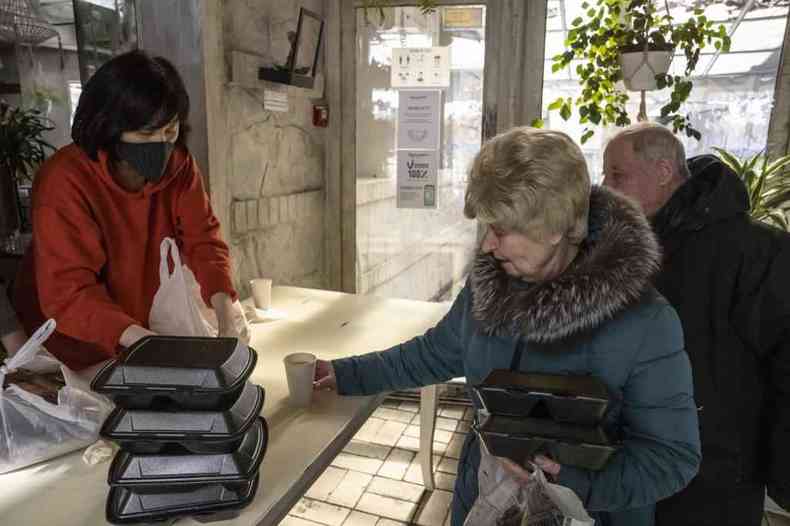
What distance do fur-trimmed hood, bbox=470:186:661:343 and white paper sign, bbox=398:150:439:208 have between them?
1967 millimetres

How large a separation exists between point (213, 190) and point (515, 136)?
1442 mm

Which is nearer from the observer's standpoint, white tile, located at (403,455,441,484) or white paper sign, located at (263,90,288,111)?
white paper sign, located at (263,90,288,111)

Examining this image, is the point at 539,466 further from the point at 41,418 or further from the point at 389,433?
the point at 389,433

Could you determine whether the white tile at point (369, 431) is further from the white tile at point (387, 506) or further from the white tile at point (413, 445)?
the white tile at point (387, 506)

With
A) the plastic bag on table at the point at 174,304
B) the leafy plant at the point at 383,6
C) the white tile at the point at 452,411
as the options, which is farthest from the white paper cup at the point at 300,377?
the leafy plant at the point at 383,6

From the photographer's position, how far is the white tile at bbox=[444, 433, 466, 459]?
284cm

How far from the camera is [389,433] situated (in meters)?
3.01

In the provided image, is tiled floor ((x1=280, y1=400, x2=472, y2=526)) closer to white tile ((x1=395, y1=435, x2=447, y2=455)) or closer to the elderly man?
white tile ((x1=395, y1=435, x2=447, y2=455))

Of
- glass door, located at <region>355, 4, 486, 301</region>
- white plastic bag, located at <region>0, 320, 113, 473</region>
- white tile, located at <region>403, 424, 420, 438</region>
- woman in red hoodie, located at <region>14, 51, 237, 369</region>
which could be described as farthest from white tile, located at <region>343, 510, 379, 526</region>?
white plastic bag, located at <region>0, 320, 113, 473</region>

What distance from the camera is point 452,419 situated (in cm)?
318

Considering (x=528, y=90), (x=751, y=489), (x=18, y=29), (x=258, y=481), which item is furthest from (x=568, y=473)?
(x=528, y=90)

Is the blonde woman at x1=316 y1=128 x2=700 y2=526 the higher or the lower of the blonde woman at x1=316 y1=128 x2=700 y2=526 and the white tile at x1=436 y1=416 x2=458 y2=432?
the higher

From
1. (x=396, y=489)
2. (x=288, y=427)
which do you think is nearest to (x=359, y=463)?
(x=396, y=489)

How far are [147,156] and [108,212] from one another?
17 cm
